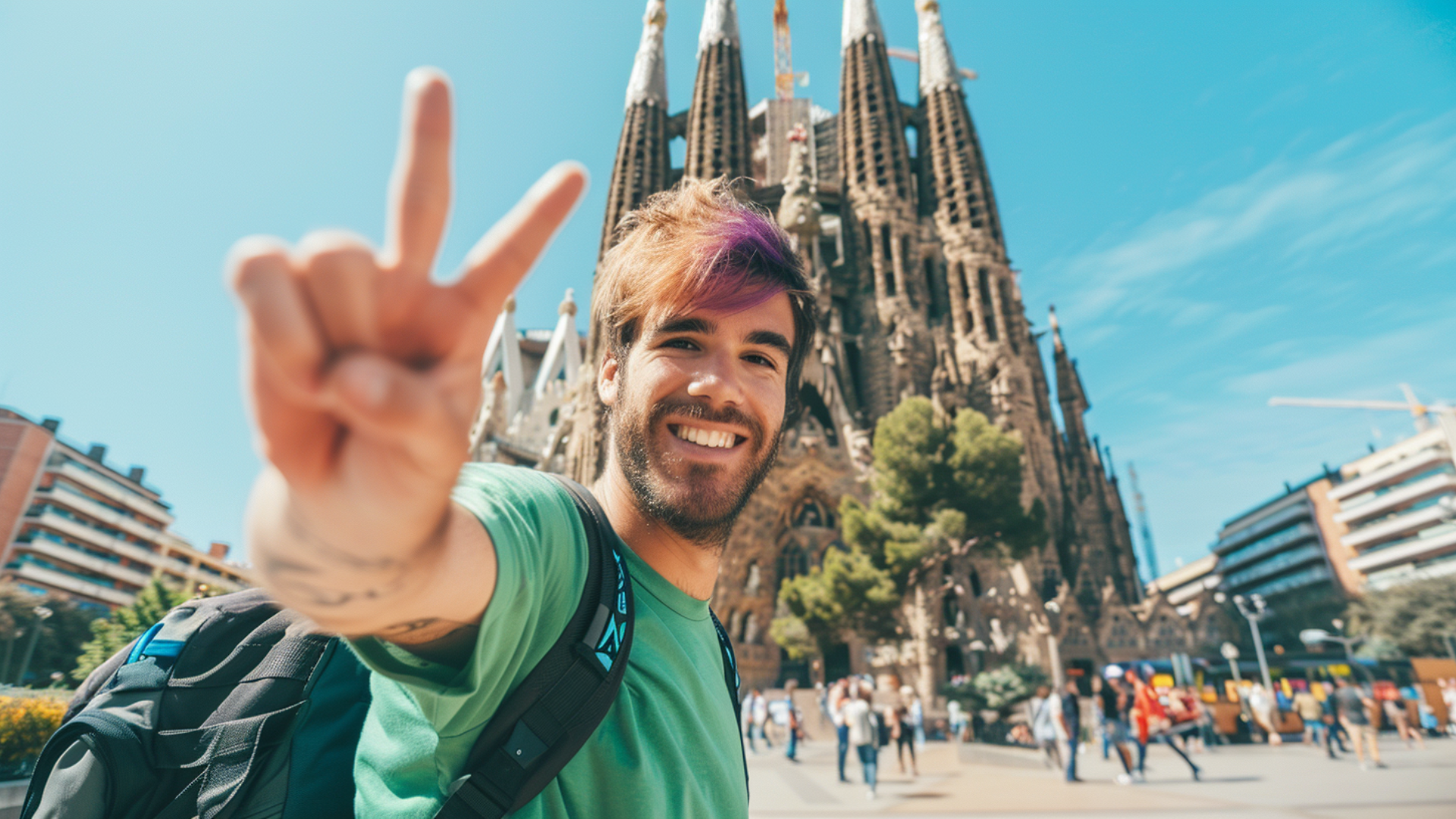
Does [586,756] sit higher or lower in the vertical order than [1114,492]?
lower

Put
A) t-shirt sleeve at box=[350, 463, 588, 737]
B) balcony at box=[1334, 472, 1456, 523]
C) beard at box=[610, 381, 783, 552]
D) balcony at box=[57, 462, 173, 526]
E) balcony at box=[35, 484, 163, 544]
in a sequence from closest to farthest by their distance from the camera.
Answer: t-shirt sleeve at box=[350, 463, 588, 737]
beard at box=[610, 381, 783, 552]
balcony at box=[35, 484, 163, 544]
balcony at box=[57, 462, 173, 526]
balcony at box=[1334, 472, 1456, 523]

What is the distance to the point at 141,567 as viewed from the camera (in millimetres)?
48938

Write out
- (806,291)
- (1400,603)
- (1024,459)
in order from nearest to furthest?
(806,291), (1024,459), (1400,603)

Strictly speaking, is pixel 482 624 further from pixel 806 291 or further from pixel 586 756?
pixel 806 291

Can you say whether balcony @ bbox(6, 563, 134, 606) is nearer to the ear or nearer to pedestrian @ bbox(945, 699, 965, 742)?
pedestrian @ bbox(945, 699, 965, 742)

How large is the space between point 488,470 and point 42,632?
4075 cm

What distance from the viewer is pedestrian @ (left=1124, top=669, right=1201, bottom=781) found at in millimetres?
8336

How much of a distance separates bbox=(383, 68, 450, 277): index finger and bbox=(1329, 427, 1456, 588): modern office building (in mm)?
55588

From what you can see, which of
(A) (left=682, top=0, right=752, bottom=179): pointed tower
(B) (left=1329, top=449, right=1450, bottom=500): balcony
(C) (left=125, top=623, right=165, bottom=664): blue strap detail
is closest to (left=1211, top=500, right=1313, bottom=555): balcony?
(B) (left=1329, top=449, right=1450, bottom=500): balcony

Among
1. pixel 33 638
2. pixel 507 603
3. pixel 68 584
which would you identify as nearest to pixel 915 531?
pixel 507 603

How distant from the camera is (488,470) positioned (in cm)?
97

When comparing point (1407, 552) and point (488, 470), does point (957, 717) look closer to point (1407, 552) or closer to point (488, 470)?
point (488, 470)

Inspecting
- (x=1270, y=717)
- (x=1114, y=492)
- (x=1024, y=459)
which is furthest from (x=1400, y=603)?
(x=1270, y=717)

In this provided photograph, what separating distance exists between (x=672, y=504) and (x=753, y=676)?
21830 mm
